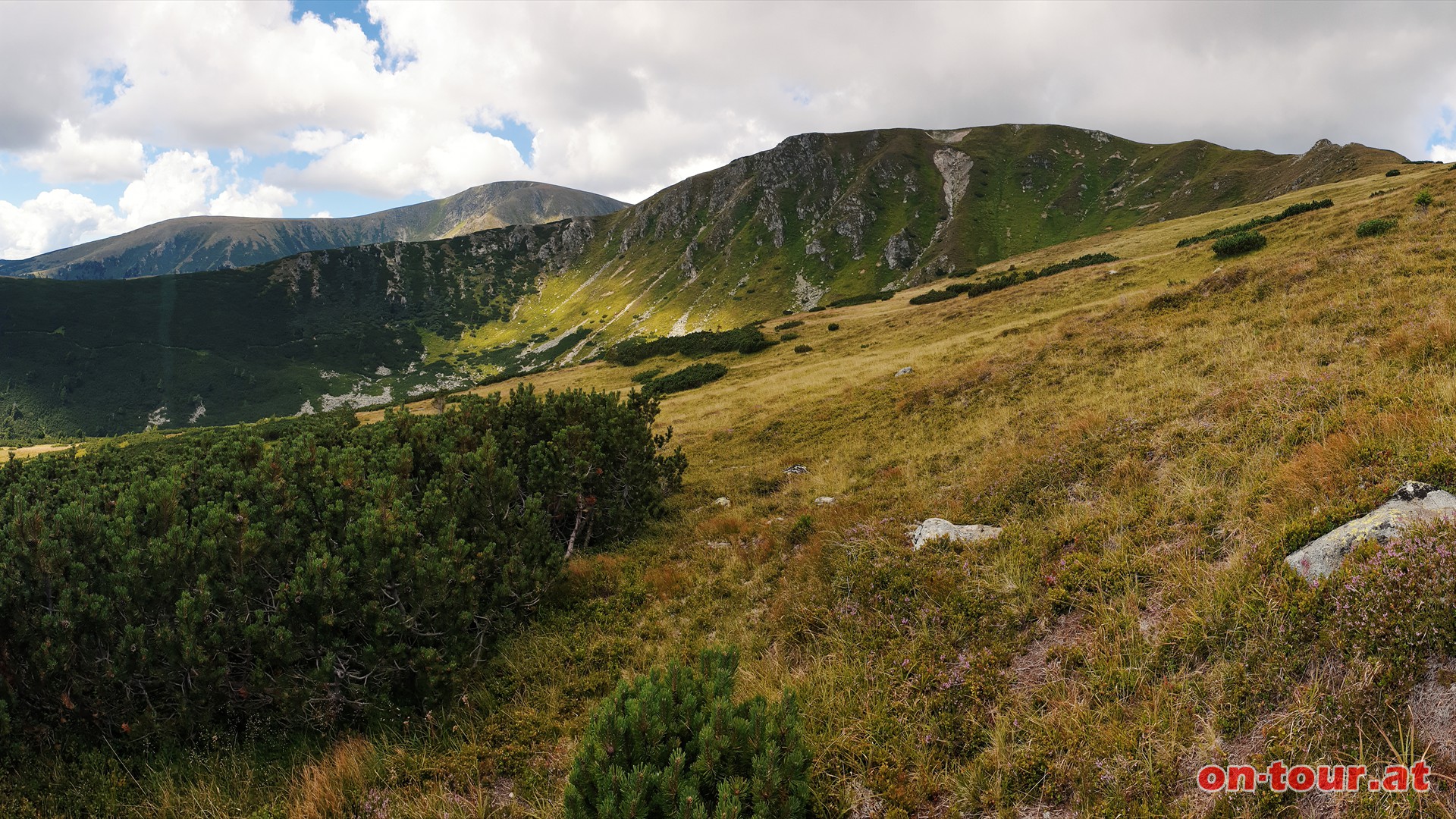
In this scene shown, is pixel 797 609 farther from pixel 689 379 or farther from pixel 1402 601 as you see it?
pixel 689 379

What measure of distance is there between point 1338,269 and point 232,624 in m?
26.4

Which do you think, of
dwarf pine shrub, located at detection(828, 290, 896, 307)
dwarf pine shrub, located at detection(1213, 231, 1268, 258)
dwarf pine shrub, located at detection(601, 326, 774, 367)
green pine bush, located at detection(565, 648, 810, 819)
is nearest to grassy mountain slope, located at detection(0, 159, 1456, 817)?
green pine bush, located at detection(565, 648, 810, 819)

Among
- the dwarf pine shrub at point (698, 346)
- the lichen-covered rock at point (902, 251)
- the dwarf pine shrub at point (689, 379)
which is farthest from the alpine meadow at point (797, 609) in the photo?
the lichen-covered rock at point (902, 251)

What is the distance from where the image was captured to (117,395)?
187750 millimetres

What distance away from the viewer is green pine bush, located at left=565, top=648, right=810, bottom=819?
3854mm

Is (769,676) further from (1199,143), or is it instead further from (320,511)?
(1199,143)

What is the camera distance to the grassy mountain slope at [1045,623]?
169 inches

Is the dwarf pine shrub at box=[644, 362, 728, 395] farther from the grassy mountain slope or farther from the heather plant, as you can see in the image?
the heather plant

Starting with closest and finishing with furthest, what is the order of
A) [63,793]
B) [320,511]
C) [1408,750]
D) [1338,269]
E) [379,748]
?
1. [1408,750]
2. [63,793]
3. [379,748]
4. [320,511]
5. [1338,269]

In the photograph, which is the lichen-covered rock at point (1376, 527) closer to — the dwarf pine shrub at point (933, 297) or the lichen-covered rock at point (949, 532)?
the lichen-covered rock at point (949, 532)

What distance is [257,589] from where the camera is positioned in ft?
22.7

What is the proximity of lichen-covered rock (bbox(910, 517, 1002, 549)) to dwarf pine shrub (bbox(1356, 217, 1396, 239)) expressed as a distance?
23067mm

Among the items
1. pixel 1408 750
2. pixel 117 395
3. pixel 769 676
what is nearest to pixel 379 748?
pixel 769 676

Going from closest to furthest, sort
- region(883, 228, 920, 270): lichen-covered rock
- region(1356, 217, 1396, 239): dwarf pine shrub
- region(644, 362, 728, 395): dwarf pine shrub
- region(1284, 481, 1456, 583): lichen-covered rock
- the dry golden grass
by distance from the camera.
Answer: region(1284, 481, 1456, 583): lichen-covered rock
the dry golden grass
region(1356, 217, 1396, 239): dwarf pine shrub
region(644, 362, 728, 395): dwarf pine shrub
region(883, 228, 920, 270): lichen-covered rock
